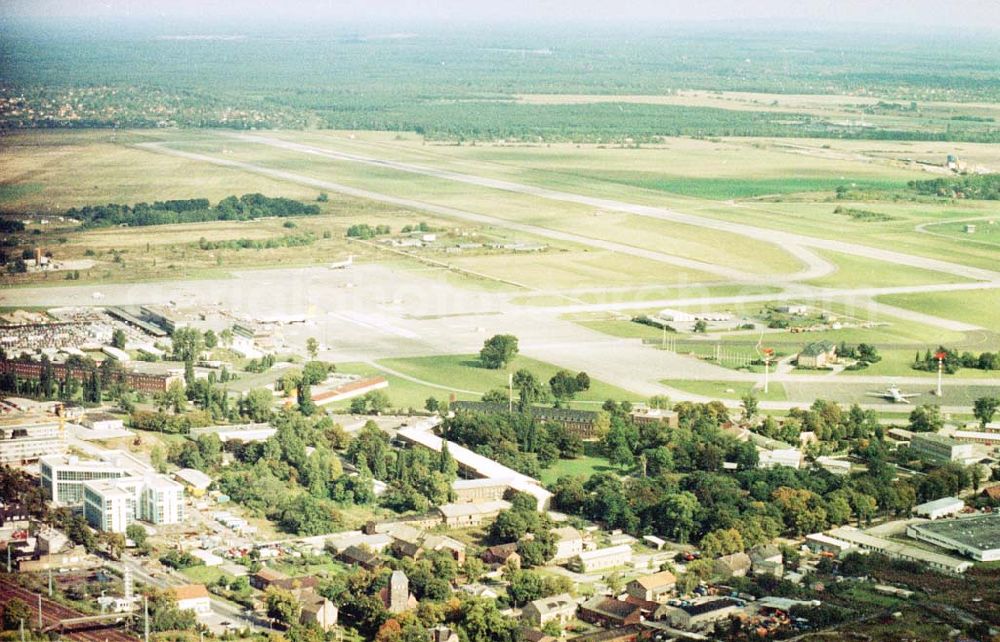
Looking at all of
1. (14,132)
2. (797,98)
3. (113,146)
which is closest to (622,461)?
(14,132)

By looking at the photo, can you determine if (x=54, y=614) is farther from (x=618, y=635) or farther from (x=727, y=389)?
(x=727, y=389)

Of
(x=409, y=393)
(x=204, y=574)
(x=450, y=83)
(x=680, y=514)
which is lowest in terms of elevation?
(x=204, y=574)

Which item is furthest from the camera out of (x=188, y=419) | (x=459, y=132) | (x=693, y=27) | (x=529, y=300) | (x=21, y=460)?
(x=693, y=27)

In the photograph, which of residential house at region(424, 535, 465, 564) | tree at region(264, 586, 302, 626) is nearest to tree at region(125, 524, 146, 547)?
tree at region(264, 586, 302, 626)

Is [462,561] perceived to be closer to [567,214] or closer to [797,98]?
[567,214]

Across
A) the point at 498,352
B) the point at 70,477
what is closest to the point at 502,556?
the point at 70,477

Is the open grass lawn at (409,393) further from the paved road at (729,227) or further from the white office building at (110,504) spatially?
the paved road at (729,227)

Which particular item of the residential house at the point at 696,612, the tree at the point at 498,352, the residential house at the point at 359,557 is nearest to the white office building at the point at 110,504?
the residential house at the point at 359,557
